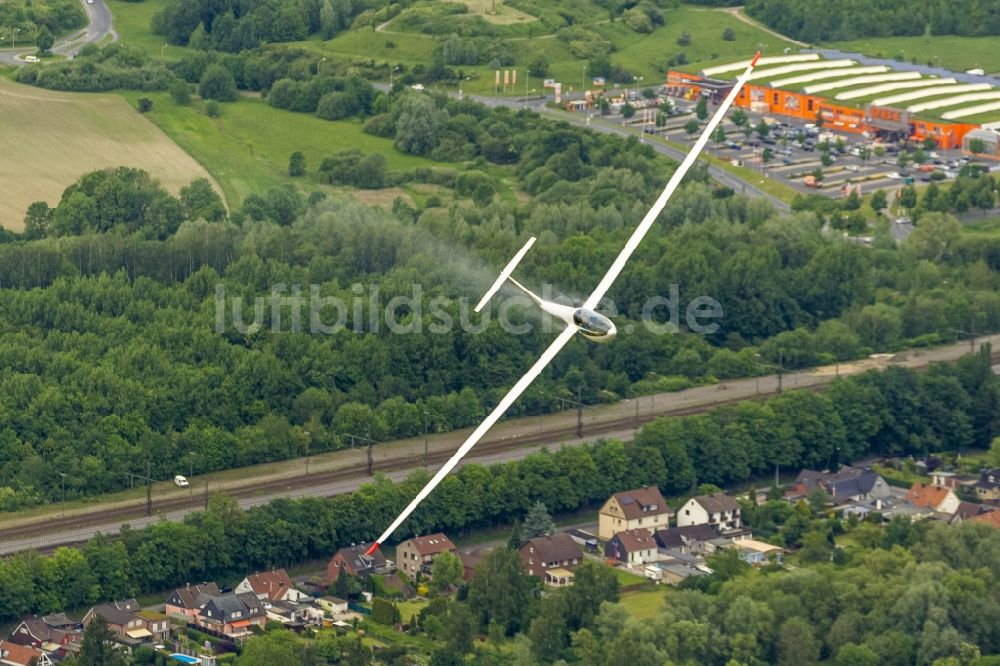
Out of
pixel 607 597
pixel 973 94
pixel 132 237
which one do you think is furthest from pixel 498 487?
pixel 973 94

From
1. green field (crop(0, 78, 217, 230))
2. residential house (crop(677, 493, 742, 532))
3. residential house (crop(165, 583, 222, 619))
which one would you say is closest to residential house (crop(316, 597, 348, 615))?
residential house (crop(165, 583, 222, 619))

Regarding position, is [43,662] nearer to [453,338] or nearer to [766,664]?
[766,664]

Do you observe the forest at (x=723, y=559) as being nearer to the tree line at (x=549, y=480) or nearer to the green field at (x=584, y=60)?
the tree line at (x=549, y=480)

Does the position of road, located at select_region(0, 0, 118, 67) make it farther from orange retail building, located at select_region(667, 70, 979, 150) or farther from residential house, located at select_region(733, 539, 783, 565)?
residential house, located at select_region(733, 539, 783, 565)

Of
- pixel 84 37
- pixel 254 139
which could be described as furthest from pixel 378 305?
pixel 84 37

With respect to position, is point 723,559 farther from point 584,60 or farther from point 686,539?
point 584,60

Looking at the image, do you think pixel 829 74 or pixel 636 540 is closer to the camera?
pixel 636 540

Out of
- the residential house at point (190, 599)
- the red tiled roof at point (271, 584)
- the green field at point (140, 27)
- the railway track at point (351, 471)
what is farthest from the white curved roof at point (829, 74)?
the residential house at point (190, 599)
